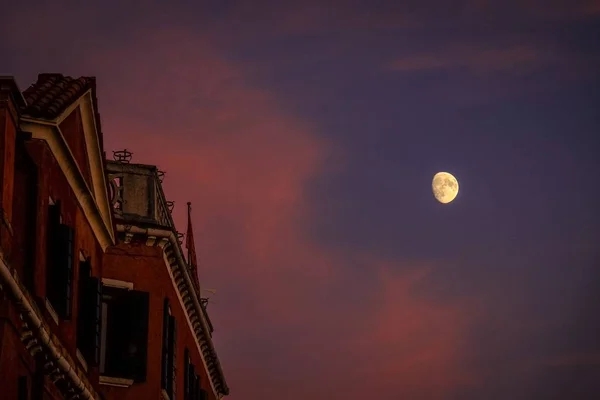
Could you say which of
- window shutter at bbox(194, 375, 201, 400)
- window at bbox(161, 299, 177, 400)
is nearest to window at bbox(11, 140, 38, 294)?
window at bbox(161, 299, 177, 400)

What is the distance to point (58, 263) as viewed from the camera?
18.9 metres

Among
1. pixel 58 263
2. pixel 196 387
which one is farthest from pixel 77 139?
pixel 196 387

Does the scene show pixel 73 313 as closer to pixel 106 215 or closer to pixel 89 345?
pixel 89 345

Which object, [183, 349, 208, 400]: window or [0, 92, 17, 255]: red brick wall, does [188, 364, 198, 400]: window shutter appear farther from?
[0, 92, 17, 255]: red brick wall

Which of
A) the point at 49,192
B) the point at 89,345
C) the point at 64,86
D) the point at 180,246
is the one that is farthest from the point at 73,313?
the point at 180,246

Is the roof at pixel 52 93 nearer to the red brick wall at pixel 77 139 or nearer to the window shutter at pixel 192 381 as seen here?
the red brick wall at pixel 77 139

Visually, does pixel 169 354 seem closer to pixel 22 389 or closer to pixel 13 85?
pixel 22 389

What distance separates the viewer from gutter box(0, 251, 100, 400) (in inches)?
609

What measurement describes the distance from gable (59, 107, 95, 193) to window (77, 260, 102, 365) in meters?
1.72

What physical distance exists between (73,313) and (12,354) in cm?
402

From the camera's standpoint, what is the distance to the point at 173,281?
30641 mm

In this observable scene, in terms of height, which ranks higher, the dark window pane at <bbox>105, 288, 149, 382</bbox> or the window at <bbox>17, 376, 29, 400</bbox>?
the dark window pane at <bbox>105, 288, 149, 382</bbox>

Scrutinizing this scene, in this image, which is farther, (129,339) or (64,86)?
(129,339)

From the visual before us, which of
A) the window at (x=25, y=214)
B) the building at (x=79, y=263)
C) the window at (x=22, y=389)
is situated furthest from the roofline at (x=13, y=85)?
the window at (x=22, y=389)
